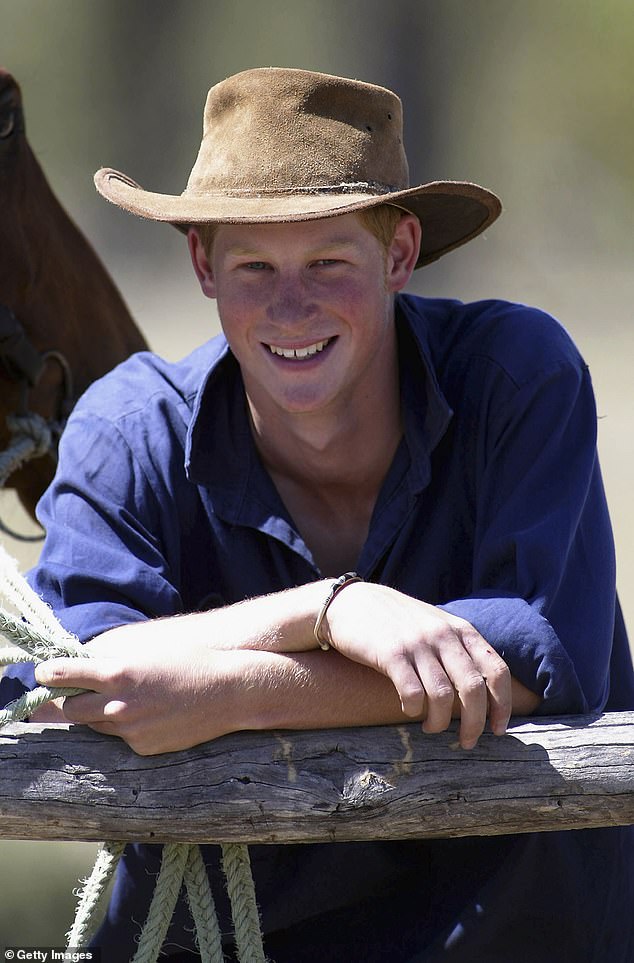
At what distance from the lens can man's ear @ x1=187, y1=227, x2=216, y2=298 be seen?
1.63 m

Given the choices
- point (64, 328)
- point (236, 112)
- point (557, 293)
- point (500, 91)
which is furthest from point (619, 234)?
point (236, 112)

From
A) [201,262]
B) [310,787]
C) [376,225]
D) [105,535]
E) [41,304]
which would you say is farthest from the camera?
[41,304]

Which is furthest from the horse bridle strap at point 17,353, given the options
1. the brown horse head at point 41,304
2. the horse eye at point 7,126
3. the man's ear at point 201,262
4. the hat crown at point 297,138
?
the hat crown at point 297,138

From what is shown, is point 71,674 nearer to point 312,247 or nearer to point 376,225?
point 312,247

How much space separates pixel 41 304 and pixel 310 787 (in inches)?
61.4

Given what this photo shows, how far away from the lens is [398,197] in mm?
1466

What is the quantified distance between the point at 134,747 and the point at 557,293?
1152cm

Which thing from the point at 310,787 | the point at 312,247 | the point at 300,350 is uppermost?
the point at 312,247

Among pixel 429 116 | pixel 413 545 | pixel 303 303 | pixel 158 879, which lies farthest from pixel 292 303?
pixel 429 116

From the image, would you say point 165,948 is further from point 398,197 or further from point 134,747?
point 398,197

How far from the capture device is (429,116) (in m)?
11.9

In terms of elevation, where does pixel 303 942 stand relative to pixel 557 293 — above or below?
above

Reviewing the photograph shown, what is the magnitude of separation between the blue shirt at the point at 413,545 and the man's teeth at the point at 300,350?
0.49ft

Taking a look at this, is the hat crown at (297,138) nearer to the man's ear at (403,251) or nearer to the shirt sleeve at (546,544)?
the man's ear at (403,251)
